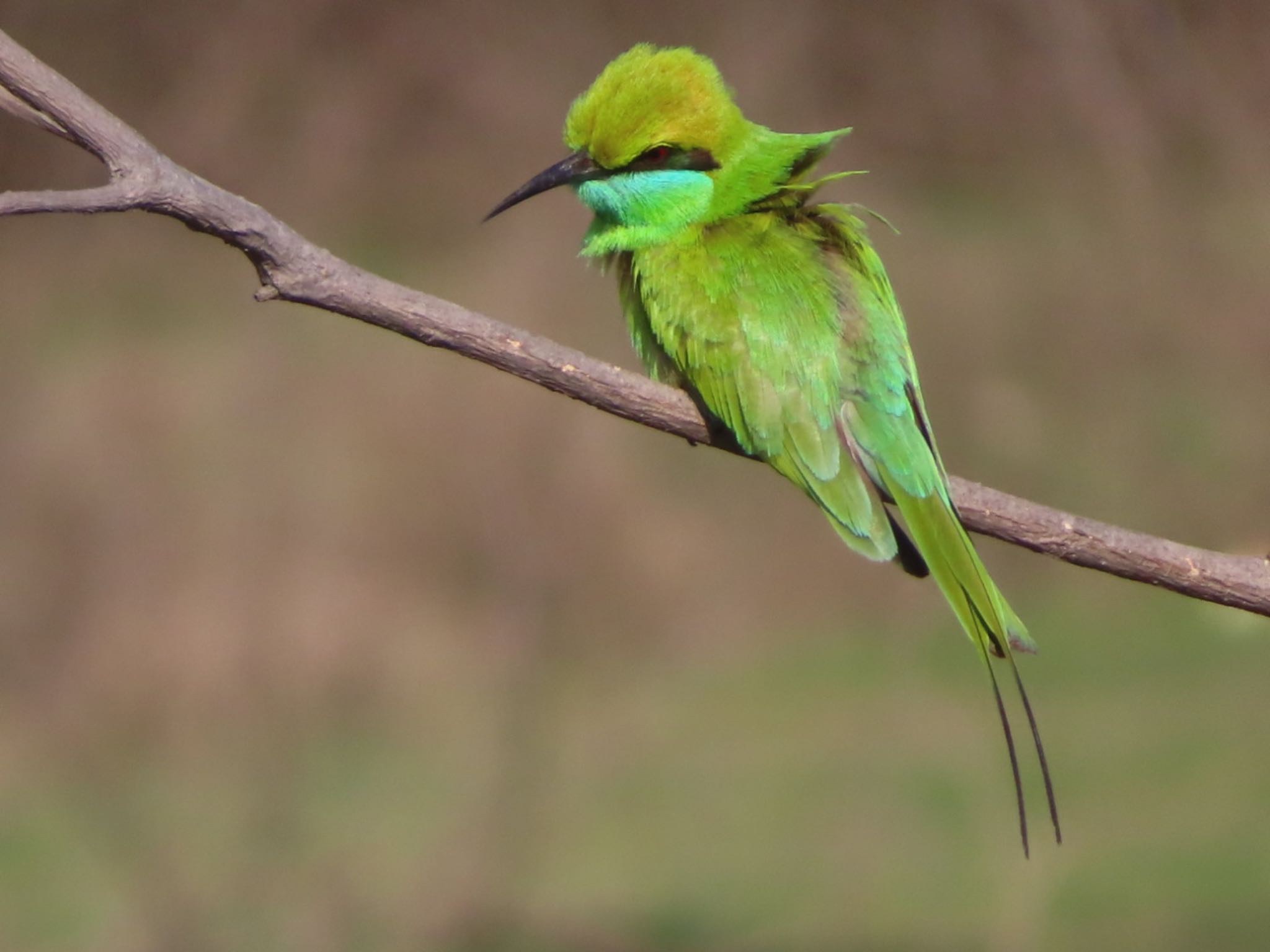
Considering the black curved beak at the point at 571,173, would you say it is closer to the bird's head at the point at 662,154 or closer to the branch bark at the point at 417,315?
the bird's head at the point at 662,154

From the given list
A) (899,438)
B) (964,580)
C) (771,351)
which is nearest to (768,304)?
(771,351)

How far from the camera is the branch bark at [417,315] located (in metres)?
1.14

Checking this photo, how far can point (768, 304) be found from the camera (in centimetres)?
151

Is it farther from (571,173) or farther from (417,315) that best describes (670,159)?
(417,315)

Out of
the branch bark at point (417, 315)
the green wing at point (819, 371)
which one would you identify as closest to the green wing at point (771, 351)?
the green wing at point (819, 371)

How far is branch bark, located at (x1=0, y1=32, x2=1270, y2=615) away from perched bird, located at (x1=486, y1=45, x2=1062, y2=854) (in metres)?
0.09

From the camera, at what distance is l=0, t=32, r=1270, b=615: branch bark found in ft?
3.74

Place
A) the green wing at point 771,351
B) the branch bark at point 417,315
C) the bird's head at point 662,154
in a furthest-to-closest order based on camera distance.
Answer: the bird's head at point 662,154 < the green wing at point 771,351 < the branch bark at point 417,315

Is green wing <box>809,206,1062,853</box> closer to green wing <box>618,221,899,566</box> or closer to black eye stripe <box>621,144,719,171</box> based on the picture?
green wing <box>618,221,899,566</box>

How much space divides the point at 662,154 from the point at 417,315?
1.65 feet

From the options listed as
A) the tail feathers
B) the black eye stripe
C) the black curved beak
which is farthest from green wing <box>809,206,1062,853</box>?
the black curved beak

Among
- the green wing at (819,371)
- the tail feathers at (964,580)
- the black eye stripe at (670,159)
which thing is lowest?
the tail feathers at (964,580)

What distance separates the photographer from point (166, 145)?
2.46 m

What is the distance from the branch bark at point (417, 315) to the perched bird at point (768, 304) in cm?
9
